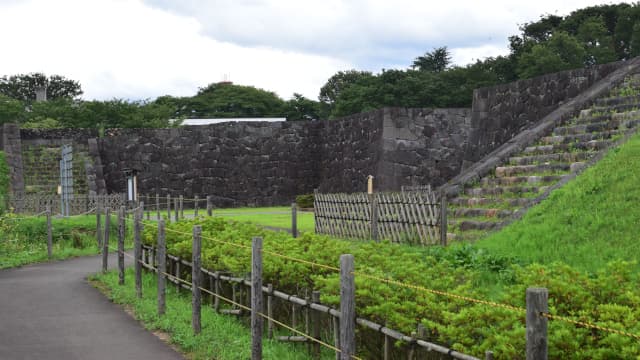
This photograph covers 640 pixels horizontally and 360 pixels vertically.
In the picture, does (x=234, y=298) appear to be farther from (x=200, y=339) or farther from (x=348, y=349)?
(x=348, y=349)

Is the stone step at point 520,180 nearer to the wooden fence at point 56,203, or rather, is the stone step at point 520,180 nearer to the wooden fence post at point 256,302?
the wooden fence post at point 256,302

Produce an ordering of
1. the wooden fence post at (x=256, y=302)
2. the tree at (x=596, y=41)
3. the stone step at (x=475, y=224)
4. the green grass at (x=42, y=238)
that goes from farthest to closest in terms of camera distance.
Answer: the tree at (x=596, y=41)
the green grass at (x=42, y=238)
the stone step at (x=475, y=224)
the wooden fence post at (x=256, y=302)

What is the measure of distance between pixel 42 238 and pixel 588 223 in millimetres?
13840

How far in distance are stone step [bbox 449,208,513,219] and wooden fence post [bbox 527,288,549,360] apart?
11260 millimetres

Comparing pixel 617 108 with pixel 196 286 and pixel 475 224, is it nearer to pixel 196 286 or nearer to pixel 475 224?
pixel 475 224

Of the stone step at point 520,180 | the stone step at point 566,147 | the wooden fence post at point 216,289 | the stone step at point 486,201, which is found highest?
the stone step at point 566,147

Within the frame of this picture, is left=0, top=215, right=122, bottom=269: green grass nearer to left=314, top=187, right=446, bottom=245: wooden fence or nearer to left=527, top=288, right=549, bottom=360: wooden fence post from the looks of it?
left=314, top=187, right=446, bottom=245: wooden fence

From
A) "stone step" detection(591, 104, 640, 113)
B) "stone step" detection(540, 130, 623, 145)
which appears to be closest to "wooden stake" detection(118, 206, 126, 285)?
"stone step" detection(540, 130, 623, 145)

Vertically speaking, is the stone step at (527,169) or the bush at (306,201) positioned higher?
the stone step at (527,169)

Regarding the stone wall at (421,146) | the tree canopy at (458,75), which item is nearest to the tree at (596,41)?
the tree canopy at (458,75)

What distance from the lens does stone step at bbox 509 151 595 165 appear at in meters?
15.8

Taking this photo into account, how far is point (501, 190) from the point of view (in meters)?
16.5

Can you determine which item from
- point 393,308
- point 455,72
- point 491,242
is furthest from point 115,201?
point 455,72

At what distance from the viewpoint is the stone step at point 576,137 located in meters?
16.2
